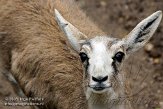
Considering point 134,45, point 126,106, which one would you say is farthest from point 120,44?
point 126,106

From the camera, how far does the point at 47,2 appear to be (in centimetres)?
1150

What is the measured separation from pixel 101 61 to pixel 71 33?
114 centimetres

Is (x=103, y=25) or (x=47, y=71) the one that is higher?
(x=103, y=25)

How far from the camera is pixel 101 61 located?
9383 mm

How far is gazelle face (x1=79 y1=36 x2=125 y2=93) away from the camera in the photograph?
9.31 m

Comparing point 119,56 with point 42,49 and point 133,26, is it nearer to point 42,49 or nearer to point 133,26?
point 42,49

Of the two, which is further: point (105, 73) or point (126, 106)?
point (126, 106)

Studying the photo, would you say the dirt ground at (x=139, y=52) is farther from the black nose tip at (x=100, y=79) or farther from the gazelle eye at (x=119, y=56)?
the black nose tip at (x=100, y=79)

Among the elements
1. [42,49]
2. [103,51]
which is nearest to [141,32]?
[103,51]

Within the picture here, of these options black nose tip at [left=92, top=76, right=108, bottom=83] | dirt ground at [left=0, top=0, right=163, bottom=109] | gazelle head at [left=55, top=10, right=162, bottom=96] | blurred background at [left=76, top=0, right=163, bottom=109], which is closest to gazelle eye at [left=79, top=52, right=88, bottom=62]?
gazelle head at [left=55, top=10, right=162, bottom=96]

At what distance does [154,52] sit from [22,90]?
3603 mm

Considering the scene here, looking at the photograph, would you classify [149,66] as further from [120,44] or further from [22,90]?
[120,44]

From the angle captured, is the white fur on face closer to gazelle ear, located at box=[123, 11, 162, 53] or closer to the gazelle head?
the gazelle head

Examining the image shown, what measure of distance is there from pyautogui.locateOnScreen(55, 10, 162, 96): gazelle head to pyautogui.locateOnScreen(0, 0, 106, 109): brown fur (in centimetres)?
79
